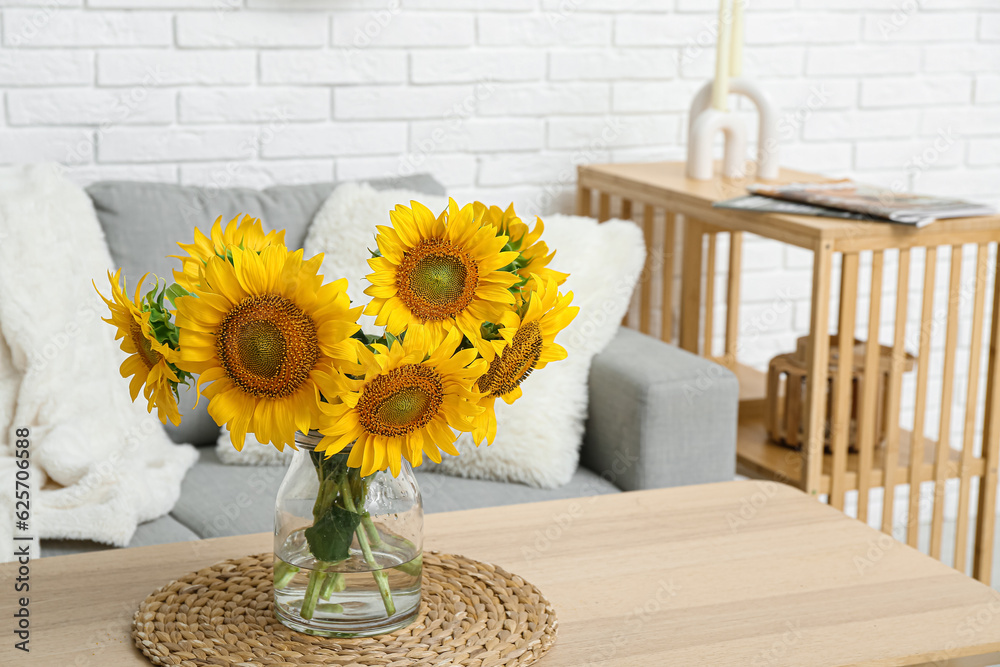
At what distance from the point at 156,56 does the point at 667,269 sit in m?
1.18

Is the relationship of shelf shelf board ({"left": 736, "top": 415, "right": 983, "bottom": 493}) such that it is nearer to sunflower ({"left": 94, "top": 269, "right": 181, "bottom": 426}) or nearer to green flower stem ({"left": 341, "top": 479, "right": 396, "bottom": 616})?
green flower stem ({"left": 341, "top": 479, "right": 396, "bottom": 616})

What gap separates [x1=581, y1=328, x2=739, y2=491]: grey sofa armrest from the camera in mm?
Answer: 1719

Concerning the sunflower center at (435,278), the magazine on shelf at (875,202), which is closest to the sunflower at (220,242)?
the sunflower center at (435,278)

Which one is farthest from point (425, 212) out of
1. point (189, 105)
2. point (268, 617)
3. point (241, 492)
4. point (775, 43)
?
point (775, 43)

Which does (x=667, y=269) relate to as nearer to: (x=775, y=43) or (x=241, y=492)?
(x=775, y=43)

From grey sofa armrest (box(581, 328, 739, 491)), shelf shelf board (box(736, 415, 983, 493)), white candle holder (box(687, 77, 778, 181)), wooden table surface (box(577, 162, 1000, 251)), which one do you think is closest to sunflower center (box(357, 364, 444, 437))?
grey sofa armrest (box(581, 328, 739, 491))

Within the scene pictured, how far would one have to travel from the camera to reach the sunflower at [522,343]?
805 mm

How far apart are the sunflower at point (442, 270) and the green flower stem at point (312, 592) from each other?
24 centimetres

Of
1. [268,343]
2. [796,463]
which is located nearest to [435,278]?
[268,343]

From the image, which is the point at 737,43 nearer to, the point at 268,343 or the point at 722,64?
the point at 722,64

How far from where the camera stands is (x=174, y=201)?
193 cm

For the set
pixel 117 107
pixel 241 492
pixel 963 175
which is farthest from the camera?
pixel 963 175

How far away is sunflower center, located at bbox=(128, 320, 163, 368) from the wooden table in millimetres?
1200

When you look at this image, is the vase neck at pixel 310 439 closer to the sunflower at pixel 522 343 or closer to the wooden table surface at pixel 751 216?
the sunflower at pixel 522 343
